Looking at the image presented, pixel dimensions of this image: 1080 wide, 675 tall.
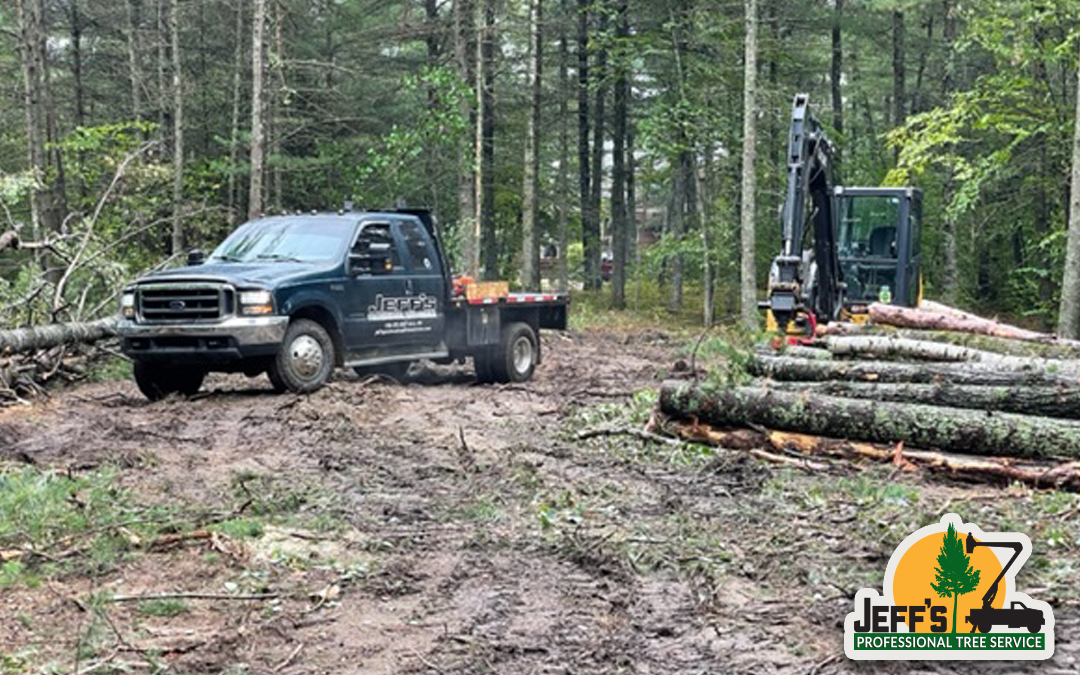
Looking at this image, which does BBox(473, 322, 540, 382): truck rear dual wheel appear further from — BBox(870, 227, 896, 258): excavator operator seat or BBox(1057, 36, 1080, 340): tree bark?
BBox(1057, 36, 1080, 340): tree bark

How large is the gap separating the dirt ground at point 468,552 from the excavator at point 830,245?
3.56 meters

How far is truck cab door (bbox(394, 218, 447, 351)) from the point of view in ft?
43.1

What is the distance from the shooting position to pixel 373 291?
41.3 ft

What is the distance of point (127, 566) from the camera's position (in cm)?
546

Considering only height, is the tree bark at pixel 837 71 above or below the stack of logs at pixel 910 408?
above

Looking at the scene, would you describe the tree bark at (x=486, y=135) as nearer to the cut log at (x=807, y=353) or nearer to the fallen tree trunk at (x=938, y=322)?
the fallen tree trunk at (x=938, y=322)

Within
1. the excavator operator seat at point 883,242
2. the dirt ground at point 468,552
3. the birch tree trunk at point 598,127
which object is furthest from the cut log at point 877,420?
the birch tree trunk at point 598,127

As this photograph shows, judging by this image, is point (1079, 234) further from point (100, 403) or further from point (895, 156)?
point (895, 156)

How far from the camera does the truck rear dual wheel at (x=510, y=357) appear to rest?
14383 millimetres

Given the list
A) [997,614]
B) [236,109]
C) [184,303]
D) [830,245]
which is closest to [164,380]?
[184,303]

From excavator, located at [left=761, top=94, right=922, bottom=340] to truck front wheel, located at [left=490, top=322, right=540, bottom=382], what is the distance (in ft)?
11.9

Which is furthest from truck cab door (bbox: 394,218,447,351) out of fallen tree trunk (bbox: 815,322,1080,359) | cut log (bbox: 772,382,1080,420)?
cut log (bbox: 772,382,1080,420)

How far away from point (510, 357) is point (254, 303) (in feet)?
14.5

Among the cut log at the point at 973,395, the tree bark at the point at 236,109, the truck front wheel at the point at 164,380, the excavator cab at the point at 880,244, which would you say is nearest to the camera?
the cut log at the point at 973,395
